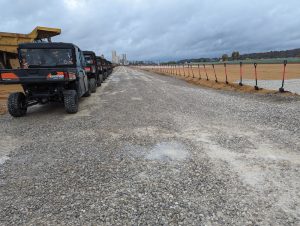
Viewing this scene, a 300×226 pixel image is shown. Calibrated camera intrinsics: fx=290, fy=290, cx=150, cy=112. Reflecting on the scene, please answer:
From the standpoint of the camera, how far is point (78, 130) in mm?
7121

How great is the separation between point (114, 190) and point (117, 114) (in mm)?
5247

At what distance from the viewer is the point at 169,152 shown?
535 cm

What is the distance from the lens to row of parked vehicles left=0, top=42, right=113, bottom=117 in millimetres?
8766

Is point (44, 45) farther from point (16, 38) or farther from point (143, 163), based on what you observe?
point (16, 38)

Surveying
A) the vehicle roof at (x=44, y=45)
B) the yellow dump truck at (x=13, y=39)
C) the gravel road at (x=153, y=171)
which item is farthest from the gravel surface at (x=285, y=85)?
the yellow dump truck at (x=13, y=39)

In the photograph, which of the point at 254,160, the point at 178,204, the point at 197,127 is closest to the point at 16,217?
the point at 178,204

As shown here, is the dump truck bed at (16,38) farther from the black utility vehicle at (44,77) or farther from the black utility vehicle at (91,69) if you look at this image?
the black utility vehicle at (44,77)

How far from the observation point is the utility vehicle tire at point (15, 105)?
8.98 metres

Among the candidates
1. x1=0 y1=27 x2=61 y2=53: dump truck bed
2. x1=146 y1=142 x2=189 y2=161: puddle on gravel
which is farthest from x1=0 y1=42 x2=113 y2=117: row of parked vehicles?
x1=0 y1=27 x2=61 y2=53: dump truck bed

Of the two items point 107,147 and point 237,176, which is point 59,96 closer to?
point 107,147

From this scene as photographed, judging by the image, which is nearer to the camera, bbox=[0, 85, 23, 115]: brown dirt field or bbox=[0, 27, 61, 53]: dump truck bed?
bbox=[0, 85, 23, 115]: brown dirt field

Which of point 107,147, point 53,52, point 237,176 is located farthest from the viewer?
point 53,52

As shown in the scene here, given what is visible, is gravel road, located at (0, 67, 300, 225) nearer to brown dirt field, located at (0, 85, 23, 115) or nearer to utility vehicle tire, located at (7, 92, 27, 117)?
utility vehicle tire, located at (7, 92, 27, 117)

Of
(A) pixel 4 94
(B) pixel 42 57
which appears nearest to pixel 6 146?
(B) pixel 42 57
